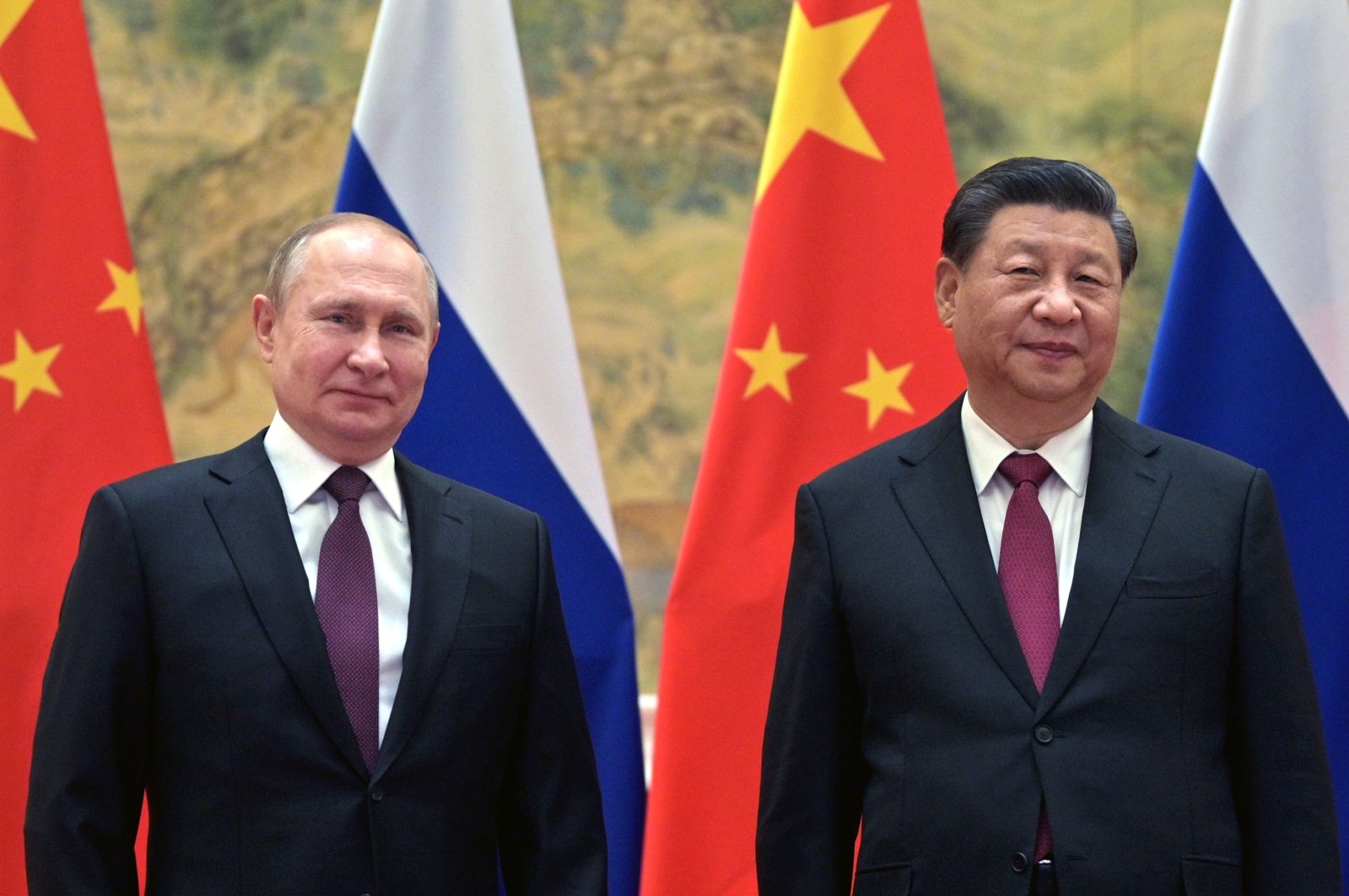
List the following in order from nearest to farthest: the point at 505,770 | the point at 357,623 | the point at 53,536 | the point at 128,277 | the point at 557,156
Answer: the point at 357,623, the point at 505,770, the point at 53,536, the point at 128,277, the point at 557,156

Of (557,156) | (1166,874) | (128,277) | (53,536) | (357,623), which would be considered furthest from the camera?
(557,156)

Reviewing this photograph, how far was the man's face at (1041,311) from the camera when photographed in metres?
2.27

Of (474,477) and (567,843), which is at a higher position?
(474,477)

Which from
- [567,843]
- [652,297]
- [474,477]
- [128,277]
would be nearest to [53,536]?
[128,277]

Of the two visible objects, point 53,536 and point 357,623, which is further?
point 53,536

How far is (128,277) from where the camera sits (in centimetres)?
334

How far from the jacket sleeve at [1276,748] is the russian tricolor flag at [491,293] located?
1.47 metres

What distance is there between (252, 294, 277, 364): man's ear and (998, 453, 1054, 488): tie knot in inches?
47.1

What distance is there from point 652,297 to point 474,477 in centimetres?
142

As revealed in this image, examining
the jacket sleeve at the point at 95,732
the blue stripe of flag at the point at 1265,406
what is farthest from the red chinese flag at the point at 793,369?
the jacket sleeve at the point at 95,732

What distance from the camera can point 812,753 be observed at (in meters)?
2.26

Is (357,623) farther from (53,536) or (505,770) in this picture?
(53,536)

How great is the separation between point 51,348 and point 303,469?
1222 mm

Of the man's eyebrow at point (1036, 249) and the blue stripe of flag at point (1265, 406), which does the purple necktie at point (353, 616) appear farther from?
the blue stripe of flag at point (1265, 406)
